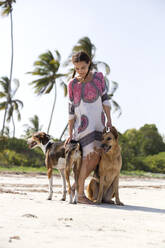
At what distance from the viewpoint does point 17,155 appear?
30.1m

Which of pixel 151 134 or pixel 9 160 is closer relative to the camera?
pixel 9 160

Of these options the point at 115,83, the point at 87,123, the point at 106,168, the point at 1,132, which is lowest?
the point at 106,168

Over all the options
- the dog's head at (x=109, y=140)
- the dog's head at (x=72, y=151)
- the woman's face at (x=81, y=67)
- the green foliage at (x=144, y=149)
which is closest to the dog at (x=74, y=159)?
the dog's head at (x=72, y=151)

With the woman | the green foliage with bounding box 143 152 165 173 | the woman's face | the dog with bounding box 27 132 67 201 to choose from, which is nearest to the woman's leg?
the woman

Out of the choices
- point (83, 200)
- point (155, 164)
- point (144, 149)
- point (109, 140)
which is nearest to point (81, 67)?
point (109, 140)

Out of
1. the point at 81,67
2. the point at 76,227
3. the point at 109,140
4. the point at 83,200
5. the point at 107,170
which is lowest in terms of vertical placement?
the point at 76,227

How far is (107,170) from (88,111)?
1.08 metres

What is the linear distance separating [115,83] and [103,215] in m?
30.5

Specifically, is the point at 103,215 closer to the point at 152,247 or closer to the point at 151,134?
the point at 152,247

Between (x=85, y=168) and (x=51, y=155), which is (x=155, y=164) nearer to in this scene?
(x=51, y=155)

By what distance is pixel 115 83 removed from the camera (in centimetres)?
3553

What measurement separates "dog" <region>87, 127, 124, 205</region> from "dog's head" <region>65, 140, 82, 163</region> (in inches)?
16.8

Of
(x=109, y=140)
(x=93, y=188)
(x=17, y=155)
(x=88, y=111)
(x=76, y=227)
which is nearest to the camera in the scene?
(x=76, y=227)

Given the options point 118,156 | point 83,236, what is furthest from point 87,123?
point 83,236
